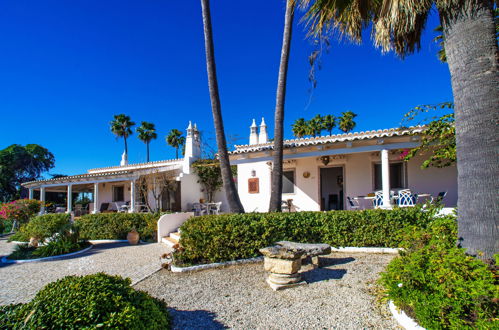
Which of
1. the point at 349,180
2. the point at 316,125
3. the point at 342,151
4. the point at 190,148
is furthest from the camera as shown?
the point at 316,125

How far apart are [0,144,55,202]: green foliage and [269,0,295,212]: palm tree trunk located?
32.2 m

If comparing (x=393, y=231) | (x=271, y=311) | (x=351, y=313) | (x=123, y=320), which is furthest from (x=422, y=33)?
(x=123, y=320)

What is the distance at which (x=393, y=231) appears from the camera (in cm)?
731

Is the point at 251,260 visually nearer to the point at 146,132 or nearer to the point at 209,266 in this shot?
the point at 209,266

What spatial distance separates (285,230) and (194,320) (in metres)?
3.63

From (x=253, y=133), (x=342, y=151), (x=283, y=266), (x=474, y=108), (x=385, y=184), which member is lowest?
(x=283, y=266)

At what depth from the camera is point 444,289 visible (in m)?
3.09

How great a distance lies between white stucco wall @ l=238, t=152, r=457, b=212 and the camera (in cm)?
1098

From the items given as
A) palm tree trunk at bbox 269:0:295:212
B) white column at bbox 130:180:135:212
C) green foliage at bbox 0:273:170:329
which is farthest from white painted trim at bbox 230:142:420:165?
green foliage at bbox 0:273:170:329

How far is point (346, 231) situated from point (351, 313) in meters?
3.55

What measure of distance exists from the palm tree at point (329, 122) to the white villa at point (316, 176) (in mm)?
18589

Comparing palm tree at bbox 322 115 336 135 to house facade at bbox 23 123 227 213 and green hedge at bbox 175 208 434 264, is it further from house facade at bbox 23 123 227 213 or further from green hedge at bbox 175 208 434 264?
green hedge at bbox 175 208 434 264

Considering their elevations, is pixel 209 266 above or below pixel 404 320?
below

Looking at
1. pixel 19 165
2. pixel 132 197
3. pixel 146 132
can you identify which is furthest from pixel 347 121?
pixel 19 165
